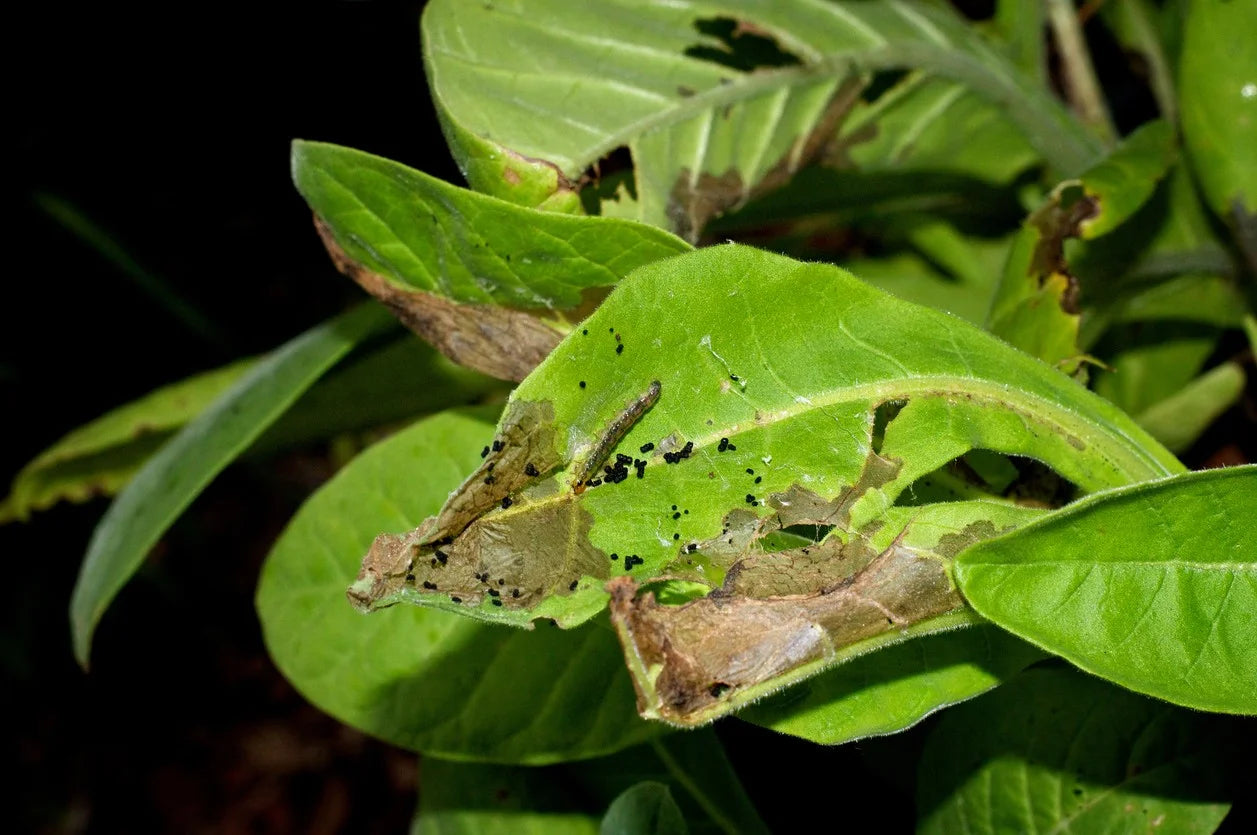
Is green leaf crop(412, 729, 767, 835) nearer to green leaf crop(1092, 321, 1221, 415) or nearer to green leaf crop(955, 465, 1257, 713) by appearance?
green leaf crop(955, 465, 1257, 713)

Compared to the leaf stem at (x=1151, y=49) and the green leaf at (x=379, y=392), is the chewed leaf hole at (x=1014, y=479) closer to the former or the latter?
the green leaf at (x=379, y=392)

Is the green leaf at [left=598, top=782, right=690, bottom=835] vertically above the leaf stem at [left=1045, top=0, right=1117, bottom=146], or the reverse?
the leaf stem at [left=1045, top=0, right=1117, bottom=146]

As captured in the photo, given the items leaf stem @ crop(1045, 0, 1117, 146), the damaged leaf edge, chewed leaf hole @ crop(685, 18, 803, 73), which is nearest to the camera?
the damaged leaf edge

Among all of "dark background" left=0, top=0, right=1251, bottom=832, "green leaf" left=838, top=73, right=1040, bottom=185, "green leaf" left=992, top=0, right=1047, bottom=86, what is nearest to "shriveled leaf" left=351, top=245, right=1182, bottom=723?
"green leaf" left=838, top=73, right=1040, bottom=185

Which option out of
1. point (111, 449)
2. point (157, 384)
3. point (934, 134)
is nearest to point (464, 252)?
point (934, 134)

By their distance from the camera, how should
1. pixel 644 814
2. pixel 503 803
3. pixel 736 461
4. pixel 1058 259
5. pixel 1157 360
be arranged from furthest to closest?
pixel 1157 360 → pixel 503 803 → pixel 1058 259 → pixel 644 814 → pixel 736 461

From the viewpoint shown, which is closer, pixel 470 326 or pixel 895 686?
pixel 895 686

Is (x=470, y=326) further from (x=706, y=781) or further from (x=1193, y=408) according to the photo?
(x=1193, y=408)
